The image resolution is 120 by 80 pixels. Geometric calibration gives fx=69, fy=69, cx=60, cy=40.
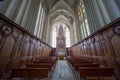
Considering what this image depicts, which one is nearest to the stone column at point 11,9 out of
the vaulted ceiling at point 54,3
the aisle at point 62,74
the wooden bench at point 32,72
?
the wooden bench at point 32,72

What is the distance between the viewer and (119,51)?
2609mm

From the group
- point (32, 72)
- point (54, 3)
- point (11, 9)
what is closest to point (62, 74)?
point (32, 72)

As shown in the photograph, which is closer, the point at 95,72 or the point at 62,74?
the point at 95,72

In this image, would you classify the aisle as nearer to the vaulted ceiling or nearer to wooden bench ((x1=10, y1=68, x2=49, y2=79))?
wooden bench ((x1=10, y1=68, x2=49, y2=79))

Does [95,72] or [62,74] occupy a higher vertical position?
[95,72]

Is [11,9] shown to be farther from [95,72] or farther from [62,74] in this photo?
[95,72]

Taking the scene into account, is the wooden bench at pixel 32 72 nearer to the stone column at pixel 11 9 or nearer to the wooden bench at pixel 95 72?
the wooden bench at pixel 95 72

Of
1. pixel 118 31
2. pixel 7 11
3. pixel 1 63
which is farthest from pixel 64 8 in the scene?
pixel 1 63

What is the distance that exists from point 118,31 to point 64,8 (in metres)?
14.3

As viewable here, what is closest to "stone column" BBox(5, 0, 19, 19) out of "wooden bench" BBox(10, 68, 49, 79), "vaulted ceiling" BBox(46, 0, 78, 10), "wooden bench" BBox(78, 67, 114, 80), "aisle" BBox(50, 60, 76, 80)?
"wooden bench" BBox(10, 68, 49, 79)

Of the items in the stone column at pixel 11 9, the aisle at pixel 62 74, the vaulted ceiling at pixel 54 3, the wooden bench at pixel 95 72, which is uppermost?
the vaulted ceiling at pixel 54 3

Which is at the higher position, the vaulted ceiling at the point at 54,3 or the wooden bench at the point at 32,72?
the vaulted ceiling at the point at 54,3

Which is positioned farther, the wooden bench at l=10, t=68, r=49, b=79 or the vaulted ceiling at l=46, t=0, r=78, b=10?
the vaulted ceiling at l=46, t=0, r=78, b=10

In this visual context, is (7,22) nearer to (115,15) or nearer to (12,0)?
(12,0)
